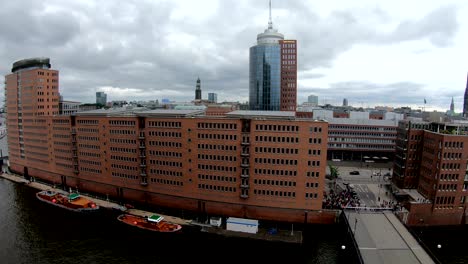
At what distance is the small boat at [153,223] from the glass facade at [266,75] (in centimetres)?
11795

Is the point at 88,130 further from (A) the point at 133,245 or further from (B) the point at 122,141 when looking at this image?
(A) the point at 133,245

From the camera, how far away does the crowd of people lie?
8762cm

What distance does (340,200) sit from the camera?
301ft

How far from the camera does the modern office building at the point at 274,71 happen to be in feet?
602

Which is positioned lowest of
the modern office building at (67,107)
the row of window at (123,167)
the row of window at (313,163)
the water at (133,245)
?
the water at (133,245)

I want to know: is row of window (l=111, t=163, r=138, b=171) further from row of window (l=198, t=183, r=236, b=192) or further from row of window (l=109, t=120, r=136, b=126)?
row of window (l=198, t=183, r=236, b=192)

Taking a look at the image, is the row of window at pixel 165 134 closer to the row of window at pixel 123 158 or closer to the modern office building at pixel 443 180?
the row of window at pixel 123 158

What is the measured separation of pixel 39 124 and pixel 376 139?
157 meters

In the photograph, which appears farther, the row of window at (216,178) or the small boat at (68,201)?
the small boat at (68,201)

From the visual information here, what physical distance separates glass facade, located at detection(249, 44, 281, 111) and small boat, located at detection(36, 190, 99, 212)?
4687 inches

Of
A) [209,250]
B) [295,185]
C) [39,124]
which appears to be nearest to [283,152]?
[295,185]

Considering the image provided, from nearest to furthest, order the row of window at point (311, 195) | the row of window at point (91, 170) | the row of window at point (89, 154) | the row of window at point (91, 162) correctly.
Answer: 1. the row of window at point (311, 195)
2. the row of window at point (89, 154)
3. the row of window at point (91, 162)
4. the row of window at point (91, 170)

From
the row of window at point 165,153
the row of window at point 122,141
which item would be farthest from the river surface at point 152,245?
the row of window at point 122,141

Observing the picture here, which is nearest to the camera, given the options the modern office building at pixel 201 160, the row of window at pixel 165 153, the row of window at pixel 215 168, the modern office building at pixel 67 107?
the modern office building at pixel 201 160
